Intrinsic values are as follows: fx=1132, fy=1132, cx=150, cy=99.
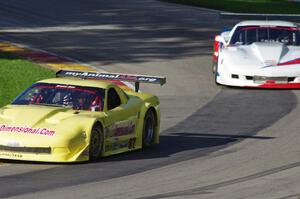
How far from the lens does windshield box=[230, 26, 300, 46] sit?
1003 inches

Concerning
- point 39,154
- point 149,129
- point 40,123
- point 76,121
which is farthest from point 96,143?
point 149,129

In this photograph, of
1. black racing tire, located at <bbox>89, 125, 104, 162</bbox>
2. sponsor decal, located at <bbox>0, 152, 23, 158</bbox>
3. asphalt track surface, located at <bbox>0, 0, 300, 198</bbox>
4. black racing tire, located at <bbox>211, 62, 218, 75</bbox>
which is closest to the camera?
asphalt track surface, located at <bbox>0, 0, 300, 198</bbox>

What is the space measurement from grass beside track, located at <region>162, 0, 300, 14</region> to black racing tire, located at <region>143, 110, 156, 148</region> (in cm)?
2180

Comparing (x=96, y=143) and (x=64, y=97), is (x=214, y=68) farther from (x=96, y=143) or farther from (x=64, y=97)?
(x=96, y=143)

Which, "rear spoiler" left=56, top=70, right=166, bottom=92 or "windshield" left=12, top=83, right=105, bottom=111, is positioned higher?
"rear spoiler" left=56, top=70, right=166, bottom=92

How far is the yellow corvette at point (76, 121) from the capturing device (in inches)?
562

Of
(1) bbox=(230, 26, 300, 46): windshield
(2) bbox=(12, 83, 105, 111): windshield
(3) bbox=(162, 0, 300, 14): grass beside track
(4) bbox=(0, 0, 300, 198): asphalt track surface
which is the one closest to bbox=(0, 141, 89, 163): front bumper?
(4) bbox=(0, 0, 300, 198): asphalt track surface

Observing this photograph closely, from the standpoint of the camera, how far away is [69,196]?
11.8 metres

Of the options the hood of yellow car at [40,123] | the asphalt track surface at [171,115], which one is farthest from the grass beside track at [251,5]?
the hood of yellow car at [40,123]

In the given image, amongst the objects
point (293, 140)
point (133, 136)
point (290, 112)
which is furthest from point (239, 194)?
point (290, 112)

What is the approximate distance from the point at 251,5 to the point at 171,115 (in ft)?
68.3

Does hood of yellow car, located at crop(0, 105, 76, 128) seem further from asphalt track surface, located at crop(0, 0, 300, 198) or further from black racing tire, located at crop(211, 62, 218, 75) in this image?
black racing tire, located at crop(211, 62, 218, 75)

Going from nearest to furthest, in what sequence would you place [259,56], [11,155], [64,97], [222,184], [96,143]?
1. [222,184]
2. [11,155]
3. [96,143]
4. [64,97]
5. [259,56]

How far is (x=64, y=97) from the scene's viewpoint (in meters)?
15.7
